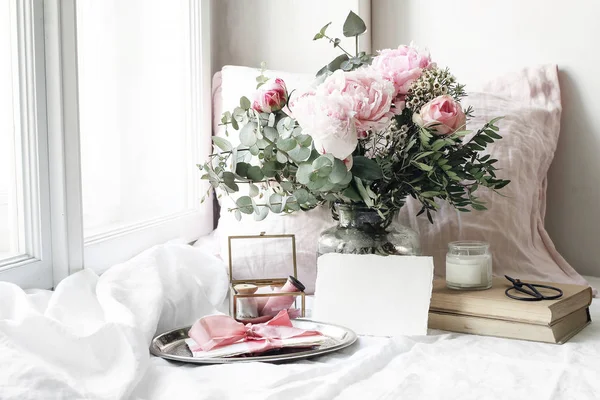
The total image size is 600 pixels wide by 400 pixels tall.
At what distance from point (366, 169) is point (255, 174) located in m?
0.20

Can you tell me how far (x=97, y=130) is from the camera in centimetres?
139

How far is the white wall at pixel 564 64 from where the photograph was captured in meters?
1.73

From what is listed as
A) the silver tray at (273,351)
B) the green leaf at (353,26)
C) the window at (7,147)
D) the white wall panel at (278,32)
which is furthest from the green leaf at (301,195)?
the white wall panel at (278,32)

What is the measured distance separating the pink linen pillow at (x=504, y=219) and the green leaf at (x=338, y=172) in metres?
0.41

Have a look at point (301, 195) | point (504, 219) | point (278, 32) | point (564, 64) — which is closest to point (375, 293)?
point (301, 195)

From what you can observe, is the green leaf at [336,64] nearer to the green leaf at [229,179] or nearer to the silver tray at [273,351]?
the green leaf at [229,179]

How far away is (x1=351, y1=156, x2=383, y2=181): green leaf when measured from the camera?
3.72 feet

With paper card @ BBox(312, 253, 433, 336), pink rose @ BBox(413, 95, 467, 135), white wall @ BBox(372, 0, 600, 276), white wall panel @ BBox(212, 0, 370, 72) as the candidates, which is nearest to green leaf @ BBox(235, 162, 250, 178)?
paper card @ BBox(312, 253, 433, 336)

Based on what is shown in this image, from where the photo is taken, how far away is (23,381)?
746mm

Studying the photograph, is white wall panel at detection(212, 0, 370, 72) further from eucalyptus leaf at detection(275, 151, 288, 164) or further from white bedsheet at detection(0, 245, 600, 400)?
white bedsheet at detection(0, 245, 600, 400)

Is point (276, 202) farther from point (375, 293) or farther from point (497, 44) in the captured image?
point (497, 44)

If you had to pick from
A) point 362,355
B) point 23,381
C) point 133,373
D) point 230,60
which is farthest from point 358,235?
point 230,60

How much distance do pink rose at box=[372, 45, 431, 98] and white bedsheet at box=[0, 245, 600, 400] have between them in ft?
1.41

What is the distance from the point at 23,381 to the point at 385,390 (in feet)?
1.43
